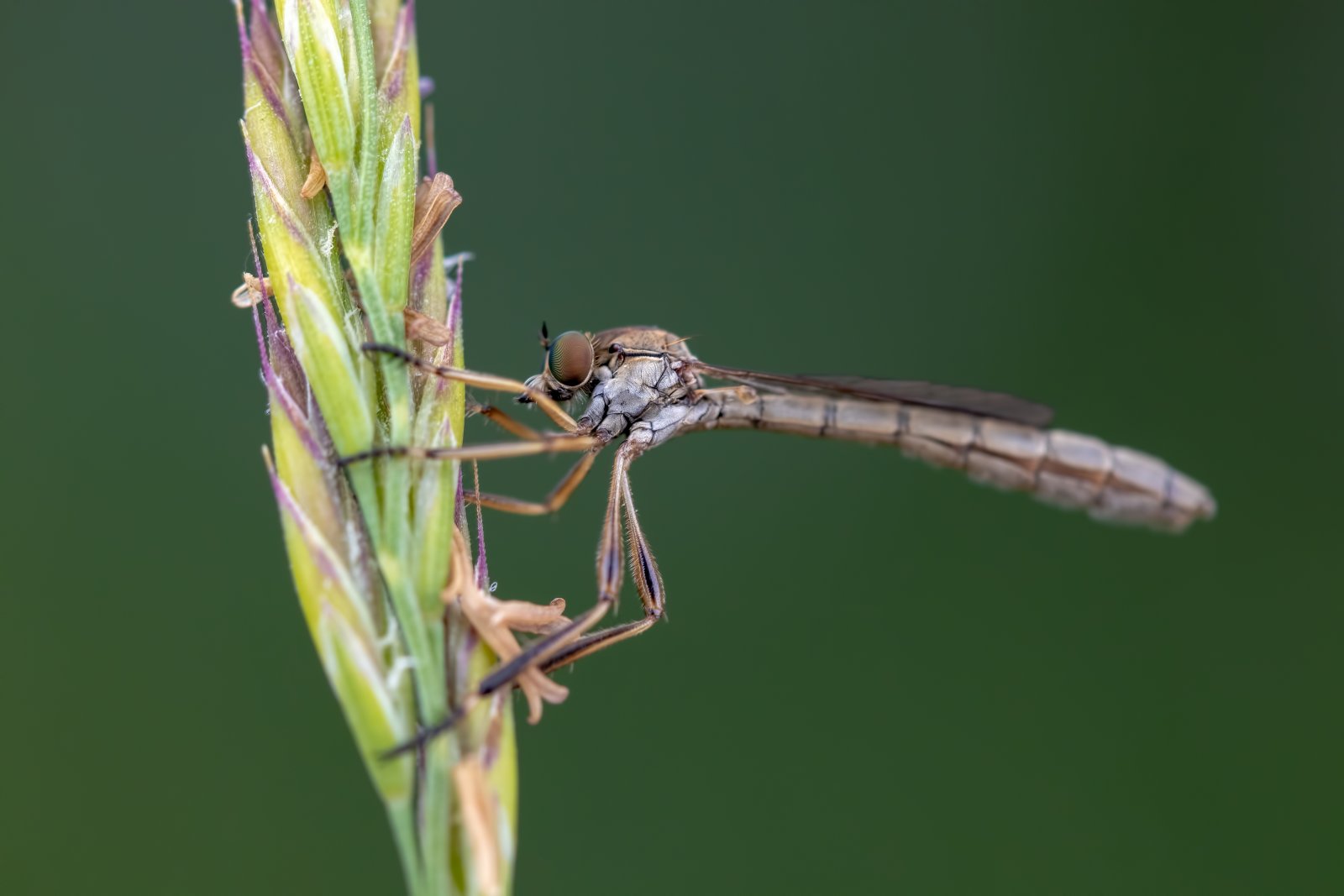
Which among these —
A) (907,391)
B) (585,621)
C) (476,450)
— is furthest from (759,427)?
(476,450)

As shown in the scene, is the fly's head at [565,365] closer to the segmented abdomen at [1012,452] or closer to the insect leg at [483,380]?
the insect leg at [483,380]

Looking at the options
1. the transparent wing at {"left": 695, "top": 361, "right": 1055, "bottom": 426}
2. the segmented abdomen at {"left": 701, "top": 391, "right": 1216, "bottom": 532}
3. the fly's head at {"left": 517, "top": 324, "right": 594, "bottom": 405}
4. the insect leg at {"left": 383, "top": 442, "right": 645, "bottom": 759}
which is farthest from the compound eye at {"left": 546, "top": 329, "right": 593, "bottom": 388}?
the segmented abdomen at {"left": 701, "top": 391, "right": 1216, "bottom": 532}

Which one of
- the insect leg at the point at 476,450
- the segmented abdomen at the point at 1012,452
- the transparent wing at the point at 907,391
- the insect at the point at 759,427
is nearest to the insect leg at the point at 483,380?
the insect at the point at 759,427

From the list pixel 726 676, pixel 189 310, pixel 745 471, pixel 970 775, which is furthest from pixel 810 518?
pixel 189 310

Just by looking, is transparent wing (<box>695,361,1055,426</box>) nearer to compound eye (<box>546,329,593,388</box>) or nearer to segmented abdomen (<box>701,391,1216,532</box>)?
segmented abdomen (<box>701,391,1216,532</box>)

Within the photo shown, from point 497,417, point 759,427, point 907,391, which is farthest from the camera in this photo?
point 759,427

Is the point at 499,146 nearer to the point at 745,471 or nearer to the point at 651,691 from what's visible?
the point at 745,471

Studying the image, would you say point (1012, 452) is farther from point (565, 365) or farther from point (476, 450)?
point (476, 450)
